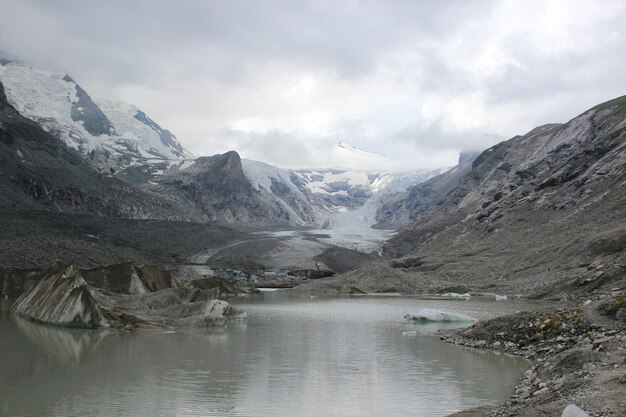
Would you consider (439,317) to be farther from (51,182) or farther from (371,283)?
(51,182)

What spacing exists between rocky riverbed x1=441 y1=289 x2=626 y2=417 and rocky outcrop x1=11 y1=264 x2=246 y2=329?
50.0ft

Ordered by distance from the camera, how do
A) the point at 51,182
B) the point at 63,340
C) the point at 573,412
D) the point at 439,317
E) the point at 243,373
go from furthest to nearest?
the point at 51,182 → the point at 439,317 → the point at 63,340 → the point at 243,373 → the point at 573,412

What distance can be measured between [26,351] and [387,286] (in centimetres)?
6096

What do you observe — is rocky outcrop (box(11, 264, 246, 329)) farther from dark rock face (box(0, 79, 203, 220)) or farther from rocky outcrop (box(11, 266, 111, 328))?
dark rock face (box(0, 79, 203, 220))

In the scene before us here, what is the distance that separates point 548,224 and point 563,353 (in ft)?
259

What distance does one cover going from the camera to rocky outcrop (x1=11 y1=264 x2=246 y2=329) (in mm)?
33844

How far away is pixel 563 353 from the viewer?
1852 cm

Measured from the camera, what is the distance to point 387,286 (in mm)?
81938

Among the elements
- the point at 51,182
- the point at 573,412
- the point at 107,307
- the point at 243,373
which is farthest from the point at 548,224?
→ the point at 51,182

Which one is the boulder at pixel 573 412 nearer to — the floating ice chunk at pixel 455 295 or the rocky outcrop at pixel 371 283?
the floating ice chunk at pixel 455 295

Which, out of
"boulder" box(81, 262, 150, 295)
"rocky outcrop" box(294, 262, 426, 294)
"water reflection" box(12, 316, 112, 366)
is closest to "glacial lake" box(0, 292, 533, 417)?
"water reflection" box(12, 316, 112, 366)

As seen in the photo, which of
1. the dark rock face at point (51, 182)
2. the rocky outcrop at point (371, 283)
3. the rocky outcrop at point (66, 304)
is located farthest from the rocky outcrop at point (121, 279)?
the dark rock face at point (51, 182)

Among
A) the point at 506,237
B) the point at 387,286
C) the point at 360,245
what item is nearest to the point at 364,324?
the point at 387,286

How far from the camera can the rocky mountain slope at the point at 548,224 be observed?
201 ft
